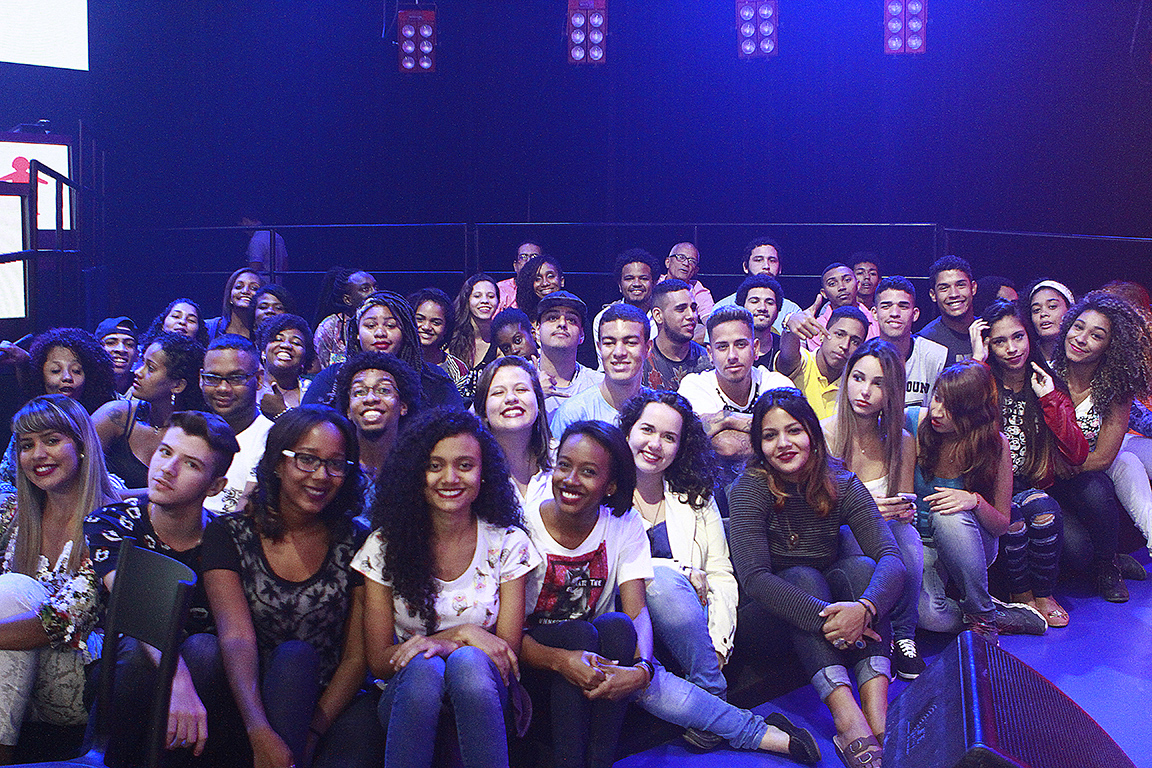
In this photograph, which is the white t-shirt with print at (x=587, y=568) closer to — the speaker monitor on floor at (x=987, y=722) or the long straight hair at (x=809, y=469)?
the long straight hair at (x=809, y=469)

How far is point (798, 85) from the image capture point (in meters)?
7.72

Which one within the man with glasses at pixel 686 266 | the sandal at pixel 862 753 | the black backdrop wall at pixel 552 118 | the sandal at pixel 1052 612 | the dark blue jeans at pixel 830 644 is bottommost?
the sandal at pixel 862 753

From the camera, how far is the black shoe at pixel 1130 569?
406cm

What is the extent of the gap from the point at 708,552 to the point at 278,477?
1367 millimetres

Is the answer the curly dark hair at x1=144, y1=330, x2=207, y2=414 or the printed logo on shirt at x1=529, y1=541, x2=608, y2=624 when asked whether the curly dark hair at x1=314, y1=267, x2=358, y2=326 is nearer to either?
the curly dark hair at x1=144, y1=330, x2=207, y2=414

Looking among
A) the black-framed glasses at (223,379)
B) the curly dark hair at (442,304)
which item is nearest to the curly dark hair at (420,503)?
the black-framed glasses at (223,379)

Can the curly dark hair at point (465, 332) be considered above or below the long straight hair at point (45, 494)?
above

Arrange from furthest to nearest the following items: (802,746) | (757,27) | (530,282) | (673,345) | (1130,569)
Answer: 1. (757,27)
2. (530,282)
3. (673,345)
4. (1130,569)
5. (802,746)

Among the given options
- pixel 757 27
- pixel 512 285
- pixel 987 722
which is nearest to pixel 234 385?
pixel 987 722

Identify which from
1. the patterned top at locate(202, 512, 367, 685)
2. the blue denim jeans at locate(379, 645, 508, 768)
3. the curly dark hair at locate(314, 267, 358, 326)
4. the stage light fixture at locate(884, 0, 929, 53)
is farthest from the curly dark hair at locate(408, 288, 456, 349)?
the stage light fixture at locate(884, 0, 929, 53)

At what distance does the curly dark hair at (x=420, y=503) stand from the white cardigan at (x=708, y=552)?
650mm

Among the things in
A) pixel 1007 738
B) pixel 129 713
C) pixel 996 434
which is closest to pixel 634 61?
pixel 996 434

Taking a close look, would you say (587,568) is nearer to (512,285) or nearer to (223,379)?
(223,379)

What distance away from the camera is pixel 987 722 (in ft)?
4.12
